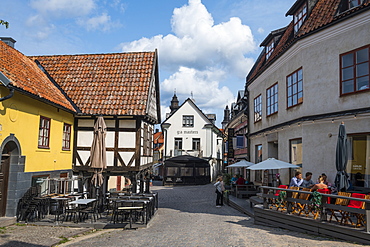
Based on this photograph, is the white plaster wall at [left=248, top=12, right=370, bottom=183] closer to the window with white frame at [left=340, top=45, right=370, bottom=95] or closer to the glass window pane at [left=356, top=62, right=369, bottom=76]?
the window with white frame at [left=340, top=45, right=370, bottom=95]

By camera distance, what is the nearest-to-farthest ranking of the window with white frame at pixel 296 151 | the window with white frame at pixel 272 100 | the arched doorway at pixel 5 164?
the arched doorway at pixel 5 164 → the window with white frame at pixel 296 151 → the window with white frame at pixel 272 100

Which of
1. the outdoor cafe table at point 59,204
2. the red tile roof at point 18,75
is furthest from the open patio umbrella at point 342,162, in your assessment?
the red tile roof at point 18,75

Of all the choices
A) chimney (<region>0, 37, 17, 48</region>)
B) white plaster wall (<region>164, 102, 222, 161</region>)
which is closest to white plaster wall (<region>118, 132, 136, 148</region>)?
chimney (<region>0, 37, 17, 48</region>)

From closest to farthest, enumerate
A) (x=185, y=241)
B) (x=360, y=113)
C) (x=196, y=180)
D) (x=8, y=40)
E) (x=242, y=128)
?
1. (x=185, y=241)
2. (x=360, y=113)
3. (x=8, y=40)
4. (x=242, y=128)
5. (x=196, y=180)

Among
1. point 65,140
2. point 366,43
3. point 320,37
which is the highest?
point 320,37

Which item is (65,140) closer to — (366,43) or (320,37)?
(320,37)

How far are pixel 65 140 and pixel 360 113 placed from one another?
515 inches

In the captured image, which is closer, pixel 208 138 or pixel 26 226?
pixel 26 226

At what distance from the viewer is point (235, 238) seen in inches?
347

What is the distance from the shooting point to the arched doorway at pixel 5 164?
1153cm

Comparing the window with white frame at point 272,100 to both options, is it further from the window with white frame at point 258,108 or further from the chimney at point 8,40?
the chimney at point 8,40

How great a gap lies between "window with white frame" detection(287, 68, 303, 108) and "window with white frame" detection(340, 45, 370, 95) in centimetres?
A: 231

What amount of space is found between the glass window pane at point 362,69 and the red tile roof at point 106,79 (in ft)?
31.5

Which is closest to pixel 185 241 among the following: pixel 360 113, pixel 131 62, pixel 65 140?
pixel 360 113
